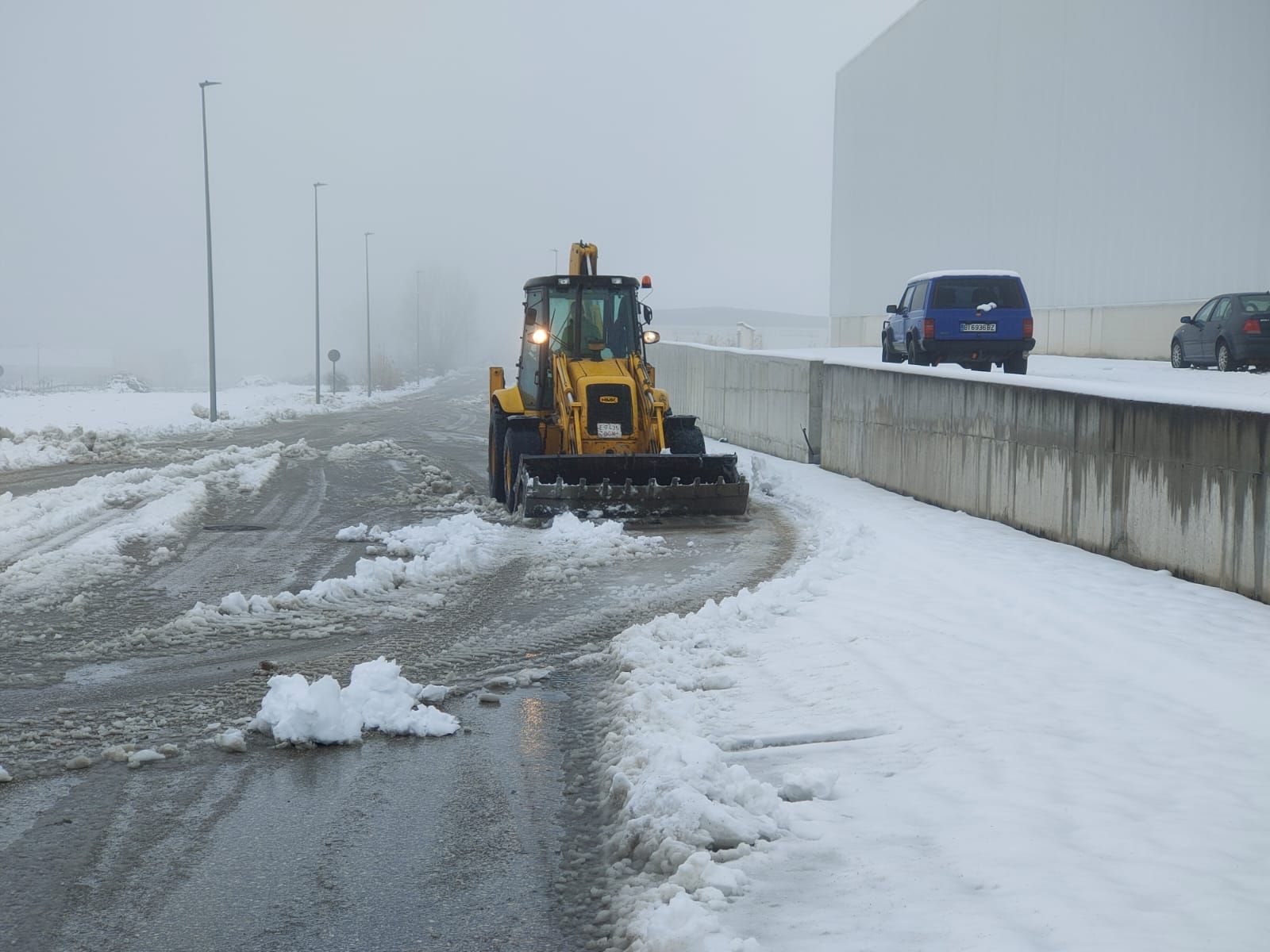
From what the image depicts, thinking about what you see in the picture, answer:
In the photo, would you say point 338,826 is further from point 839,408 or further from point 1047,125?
point 1047,125

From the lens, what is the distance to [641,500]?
13922mm

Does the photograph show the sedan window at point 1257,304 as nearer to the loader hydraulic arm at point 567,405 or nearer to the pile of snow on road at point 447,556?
the loader hydraulic arm at point 567,405

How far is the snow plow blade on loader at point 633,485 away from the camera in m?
13.8

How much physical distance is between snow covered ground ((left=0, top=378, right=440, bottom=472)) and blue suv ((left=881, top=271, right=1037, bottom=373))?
45.4 ft

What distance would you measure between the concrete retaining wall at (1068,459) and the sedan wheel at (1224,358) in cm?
835

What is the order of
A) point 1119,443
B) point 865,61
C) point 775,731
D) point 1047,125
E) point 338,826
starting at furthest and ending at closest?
point 865,61, point 1047,125, point 1119,443, point 775,731, point 338,826

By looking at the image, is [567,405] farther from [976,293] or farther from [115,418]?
[115,418]

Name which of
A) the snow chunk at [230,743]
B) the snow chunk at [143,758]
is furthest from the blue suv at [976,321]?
the snow chunk at [143,758]

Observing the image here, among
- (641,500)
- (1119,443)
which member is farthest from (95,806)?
(641,500)

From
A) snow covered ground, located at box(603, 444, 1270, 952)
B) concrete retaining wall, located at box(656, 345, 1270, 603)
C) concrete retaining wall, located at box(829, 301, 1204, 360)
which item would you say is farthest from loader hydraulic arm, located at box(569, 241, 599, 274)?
concrete retaining wall, located at box(829, 301, 1204, 360)

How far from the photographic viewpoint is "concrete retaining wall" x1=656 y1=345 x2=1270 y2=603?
29.5 ft

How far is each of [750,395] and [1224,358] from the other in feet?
27.5

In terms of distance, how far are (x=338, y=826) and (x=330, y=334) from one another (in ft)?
462

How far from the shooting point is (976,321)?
2253cm
